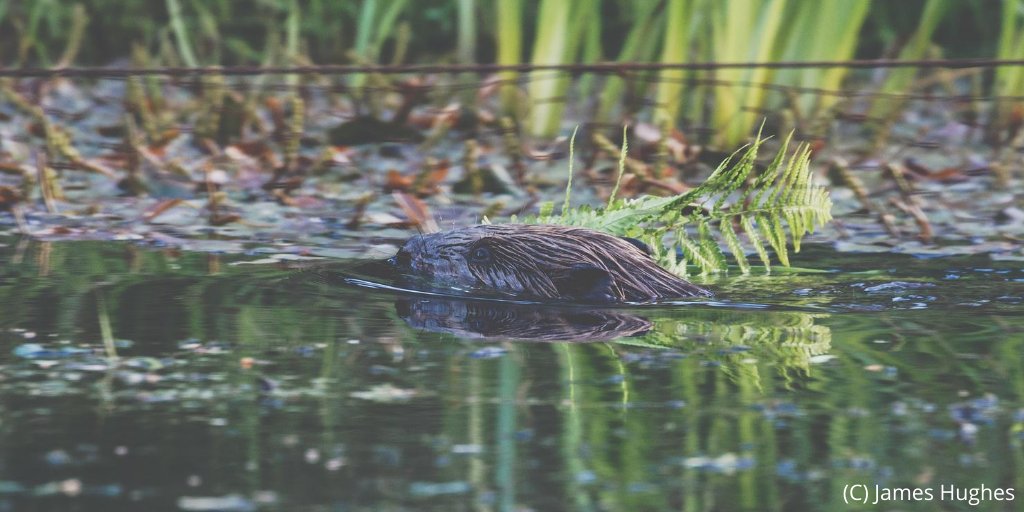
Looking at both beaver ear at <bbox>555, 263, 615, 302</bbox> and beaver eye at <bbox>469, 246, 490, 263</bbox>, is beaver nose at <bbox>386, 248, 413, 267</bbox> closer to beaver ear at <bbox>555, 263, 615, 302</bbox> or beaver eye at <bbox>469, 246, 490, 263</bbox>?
beaver eye at <bbox>469, 246, 490, 263</bbox>

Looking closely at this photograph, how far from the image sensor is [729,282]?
488cm

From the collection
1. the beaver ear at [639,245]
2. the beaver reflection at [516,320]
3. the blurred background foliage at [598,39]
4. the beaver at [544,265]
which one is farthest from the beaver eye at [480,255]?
the blurred background foliage at [598,39]

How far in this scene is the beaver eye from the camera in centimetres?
464

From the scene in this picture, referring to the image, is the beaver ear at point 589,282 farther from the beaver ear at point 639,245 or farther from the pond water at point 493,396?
the beaver ear at point 639,245

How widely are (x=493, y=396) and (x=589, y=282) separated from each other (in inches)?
45.1

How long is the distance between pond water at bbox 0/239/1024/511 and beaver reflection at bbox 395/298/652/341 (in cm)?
1

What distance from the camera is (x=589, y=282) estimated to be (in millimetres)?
4430

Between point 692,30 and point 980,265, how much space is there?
2922 millimetres

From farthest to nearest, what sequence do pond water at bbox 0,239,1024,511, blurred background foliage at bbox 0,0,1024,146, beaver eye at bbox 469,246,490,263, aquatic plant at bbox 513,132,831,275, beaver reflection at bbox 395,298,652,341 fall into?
blurred background foliage at bbox 0,0,1024,146 < aquatic plant at bbox 513,132,831,275 < beaver eye at bbox 469,246,490,263 < beaver reflection at bbox 395,298,652,341 < pond water at bbox 0,239,1024,511

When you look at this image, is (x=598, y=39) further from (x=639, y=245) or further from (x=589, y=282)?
(x=589, y=282)

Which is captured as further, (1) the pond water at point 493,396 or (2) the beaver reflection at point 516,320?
(2) the beaver reflection at point 516,320

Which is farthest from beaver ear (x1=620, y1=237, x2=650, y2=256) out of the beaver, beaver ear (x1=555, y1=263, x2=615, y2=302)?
beaver ear (x1=555, y1=263, x2=615, y2=302)

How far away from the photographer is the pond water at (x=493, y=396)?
2.72 meters

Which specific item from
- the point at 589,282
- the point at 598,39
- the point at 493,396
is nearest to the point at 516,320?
the point at 589,282
